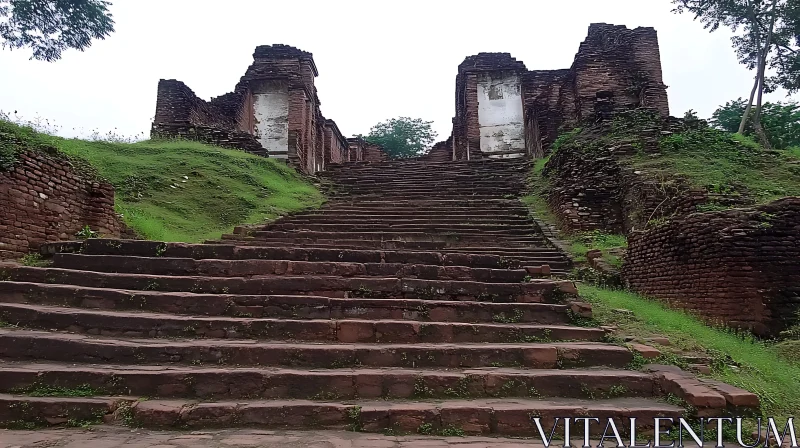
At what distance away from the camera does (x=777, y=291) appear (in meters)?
5.27

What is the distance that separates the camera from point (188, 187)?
11.2 m

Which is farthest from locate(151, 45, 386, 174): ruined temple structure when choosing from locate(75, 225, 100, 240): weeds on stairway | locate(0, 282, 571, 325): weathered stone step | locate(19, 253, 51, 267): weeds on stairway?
locate(0, 282, 571, 325): weathered stone step

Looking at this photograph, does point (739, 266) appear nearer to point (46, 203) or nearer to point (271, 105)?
point (46, 203)

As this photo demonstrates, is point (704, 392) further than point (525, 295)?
No

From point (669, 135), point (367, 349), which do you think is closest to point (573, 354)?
point (367, 349)

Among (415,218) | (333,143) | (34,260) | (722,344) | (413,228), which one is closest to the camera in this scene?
(722,344)

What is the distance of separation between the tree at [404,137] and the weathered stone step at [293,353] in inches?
1359

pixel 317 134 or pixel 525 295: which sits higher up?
pixel 317 134

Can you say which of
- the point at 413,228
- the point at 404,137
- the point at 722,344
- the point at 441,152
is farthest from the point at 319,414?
the point at 404,137

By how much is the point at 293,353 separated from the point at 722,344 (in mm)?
4017

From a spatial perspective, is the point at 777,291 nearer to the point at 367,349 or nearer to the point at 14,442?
the point at 367,349

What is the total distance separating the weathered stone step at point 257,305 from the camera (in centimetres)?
469

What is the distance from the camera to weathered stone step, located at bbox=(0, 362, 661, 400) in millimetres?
3545

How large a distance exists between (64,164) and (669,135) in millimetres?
11626
